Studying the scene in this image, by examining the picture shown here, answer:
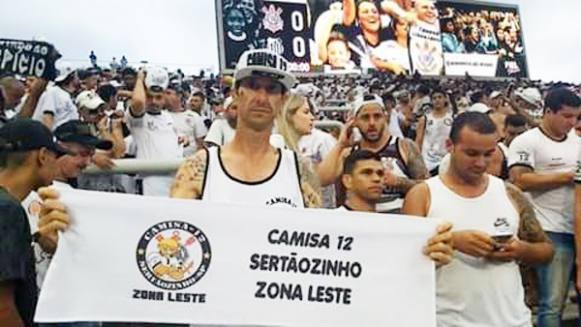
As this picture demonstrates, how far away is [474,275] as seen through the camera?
3.50 m

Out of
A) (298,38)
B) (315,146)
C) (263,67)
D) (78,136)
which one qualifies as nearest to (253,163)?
(263,67)

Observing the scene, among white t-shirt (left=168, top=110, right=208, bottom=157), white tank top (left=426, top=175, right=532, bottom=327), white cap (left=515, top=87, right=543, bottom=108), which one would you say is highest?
white cap (left=515, top=87, right=543, bottom=108)

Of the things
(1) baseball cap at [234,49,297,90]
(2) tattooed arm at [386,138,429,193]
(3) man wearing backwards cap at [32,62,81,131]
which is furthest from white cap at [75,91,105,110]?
(1) baseball cap at [234,49,297,90]

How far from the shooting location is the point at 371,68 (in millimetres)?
28391

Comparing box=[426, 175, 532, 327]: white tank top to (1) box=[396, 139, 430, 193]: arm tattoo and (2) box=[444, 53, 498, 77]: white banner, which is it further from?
(2) box=[444, 53, 498, 77]: white banner

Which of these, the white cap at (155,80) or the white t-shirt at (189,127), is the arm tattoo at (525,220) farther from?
the white t-shirt at (189,127)

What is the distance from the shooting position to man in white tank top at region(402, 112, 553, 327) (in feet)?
11.4

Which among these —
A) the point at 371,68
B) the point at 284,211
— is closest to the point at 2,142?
the point at 284,211

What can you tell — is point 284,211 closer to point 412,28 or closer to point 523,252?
point 523,252

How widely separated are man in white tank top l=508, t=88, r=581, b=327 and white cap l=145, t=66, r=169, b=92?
3147 mm

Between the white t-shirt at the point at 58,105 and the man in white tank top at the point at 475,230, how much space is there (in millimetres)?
4544

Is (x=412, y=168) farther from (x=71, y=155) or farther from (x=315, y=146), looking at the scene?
(x=71, y=155)

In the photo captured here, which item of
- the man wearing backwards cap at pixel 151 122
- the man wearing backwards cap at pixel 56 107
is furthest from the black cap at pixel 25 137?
the man wearing backwards cap at pixel 56 107

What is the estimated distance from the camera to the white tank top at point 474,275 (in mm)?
3475
